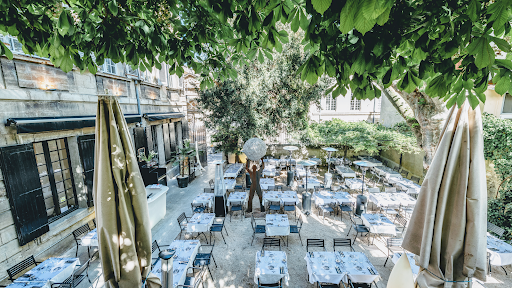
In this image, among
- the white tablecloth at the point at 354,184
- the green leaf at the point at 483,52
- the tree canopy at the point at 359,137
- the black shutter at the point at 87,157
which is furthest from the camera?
the tree canopy at the point at 359,137

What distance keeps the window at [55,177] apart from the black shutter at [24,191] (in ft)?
2.28

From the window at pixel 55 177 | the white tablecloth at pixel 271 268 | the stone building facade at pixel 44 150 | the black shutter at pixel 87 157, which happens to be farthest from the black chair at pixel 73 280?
the white tablecloth at pixel 271 268

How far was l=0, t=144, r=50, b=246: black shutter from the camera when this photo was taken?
214 inches

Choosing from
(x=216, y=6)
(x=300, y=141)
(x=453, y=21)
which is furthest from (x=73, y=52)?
(x=300, y=141)

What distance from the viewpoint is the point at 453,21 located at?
1.96 metres

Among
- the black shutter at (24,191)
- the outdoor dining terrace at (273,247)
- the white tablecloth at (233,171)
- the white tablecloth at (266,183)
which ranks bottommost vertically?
the outdoor dining terrace at (273,247)

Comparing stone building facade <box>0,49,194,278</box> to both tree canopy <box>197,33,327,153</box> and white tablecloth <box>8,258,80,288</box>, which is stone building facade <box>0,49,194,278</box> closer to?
white tablecloth <box>8,258,80,288</box>

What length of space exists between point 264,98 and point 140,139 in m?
7.23

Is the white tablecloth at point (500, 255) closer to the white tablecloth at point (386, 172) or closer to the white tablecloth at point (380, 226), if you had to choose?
the white tablecloth at point (380, 226)

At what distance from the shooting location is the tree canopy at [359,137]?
43.2 ft

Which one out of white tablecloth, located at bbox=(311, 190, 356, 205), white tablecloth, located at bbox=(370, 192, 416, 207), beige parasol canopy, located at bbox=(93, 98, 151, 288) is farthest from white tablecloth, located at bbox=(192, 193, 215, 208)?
white tablecloth, located at bbox=(370, 192, 416, 207)

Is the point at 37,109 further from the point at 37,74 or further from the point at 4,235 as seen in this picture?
the point at 4,235

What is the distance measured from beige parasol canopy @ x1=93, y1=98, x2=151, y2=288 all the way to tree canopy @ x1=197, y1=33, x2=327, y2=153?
10.6 metres

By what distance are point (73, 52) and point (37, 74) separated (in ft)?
16.9
